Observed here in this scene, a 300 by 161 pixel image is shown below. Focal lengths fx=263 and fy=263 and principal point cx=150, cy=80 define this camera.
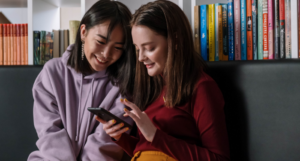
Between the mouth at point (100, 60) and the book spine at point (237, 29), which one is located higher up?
the book spine at point (237, 29)

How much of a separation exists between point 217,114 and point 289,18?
0.53 m

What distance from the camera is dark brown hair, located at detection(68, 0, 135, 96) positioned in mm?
1183

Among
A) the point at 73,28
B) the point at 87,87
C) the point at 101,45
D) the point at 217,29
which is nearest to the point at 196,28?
the point at 217,29

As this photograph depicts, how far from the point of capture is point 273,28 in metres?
1.12

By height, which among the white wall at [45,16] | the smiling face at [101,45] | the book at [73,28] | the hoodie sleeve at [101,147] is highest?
the white wall at [45,16]

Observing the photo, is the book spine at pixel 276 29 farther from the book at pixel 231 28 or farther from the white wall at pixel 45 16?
the white wall at pixel 45 16

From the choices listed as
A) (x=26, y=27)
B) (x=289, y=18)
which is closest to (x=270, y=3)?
(x=289, y=18)

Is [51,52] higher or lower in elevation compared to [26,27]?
lower

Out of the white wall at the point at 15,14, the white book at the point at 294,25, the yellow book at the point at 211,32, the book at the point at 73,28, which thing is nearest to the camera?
the white book at the point at 294,25

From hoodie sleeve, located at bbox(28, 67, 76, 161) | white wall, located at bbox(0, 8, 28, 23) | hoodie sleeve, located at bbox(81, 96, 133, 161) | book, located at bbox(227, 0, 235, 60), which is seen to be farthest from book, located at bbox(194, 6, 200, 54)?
white wall, located at bbox(0, 8, 28, 23)

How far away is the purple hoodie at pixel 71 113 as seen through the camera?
1.17 m

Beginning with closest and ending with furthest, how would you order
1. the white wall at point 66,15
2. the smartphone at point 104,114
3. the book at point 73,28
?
the smartphone at point 104,114, the book at point 73,28, the white wall at point 66,15

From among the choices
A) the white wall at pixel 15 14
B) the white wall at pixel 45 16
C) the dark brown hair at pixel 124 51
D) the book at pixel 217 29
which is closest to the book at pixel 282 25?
the book at pixel 217 29

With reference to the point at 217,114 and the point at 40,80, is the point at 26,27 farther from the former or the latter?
the point at 217,114
